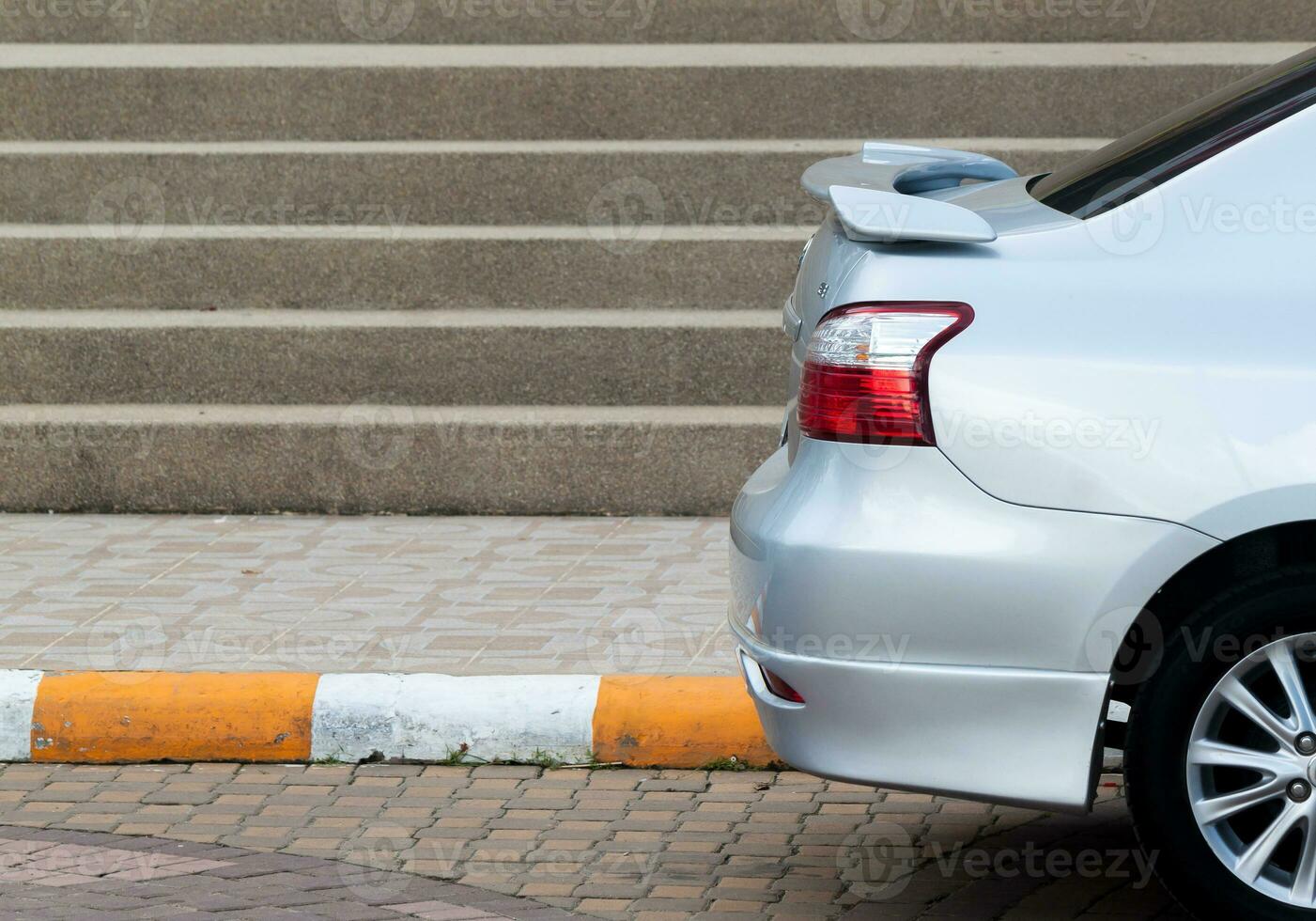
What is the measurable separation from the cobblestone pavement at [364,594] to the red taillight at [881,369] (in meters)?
1.83

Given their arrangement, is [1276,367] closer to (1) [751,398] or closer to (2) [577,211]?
(1) [751,398]

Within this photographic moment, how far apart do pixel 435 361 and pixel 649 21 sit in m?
2.52

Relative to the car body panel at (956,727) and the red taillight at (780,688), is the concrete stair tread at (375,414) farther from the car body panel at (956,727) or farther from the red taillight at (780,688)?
the car body panel at (956,727)

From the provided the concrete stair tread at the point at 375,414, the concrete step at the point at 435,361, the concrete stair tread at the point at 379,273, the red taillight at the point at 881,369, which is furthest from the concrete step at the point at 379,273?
the red taillight at the point at 881,369

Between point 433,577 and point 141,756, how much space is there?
4.95 feet

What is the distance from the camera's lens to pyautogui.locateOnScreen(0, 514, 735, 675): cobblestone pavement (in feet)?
17.3

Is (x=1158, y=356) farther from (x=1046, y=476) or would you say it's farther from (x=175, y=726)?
(x=175, y=726)

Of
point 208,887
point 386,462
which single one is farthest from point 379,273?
point 208,887

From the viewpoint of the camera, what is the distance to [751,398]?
7480 mm

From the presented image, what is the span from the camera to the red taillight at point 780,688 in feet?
11.3

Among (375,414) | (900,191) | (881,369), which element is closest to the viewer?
(881,369)

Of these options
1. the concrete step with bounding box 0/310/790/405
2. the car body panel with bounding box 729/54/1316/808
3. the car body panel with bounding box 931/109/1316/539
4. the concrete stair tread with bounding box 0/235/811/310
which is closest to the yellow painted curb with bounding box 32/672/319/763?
the car body panel with bounding box 729/54/1316/808

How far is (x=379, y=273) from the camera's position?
782 cm

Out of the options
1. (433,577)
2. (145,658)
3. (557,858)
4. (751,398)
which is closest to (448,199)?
(751,398)
